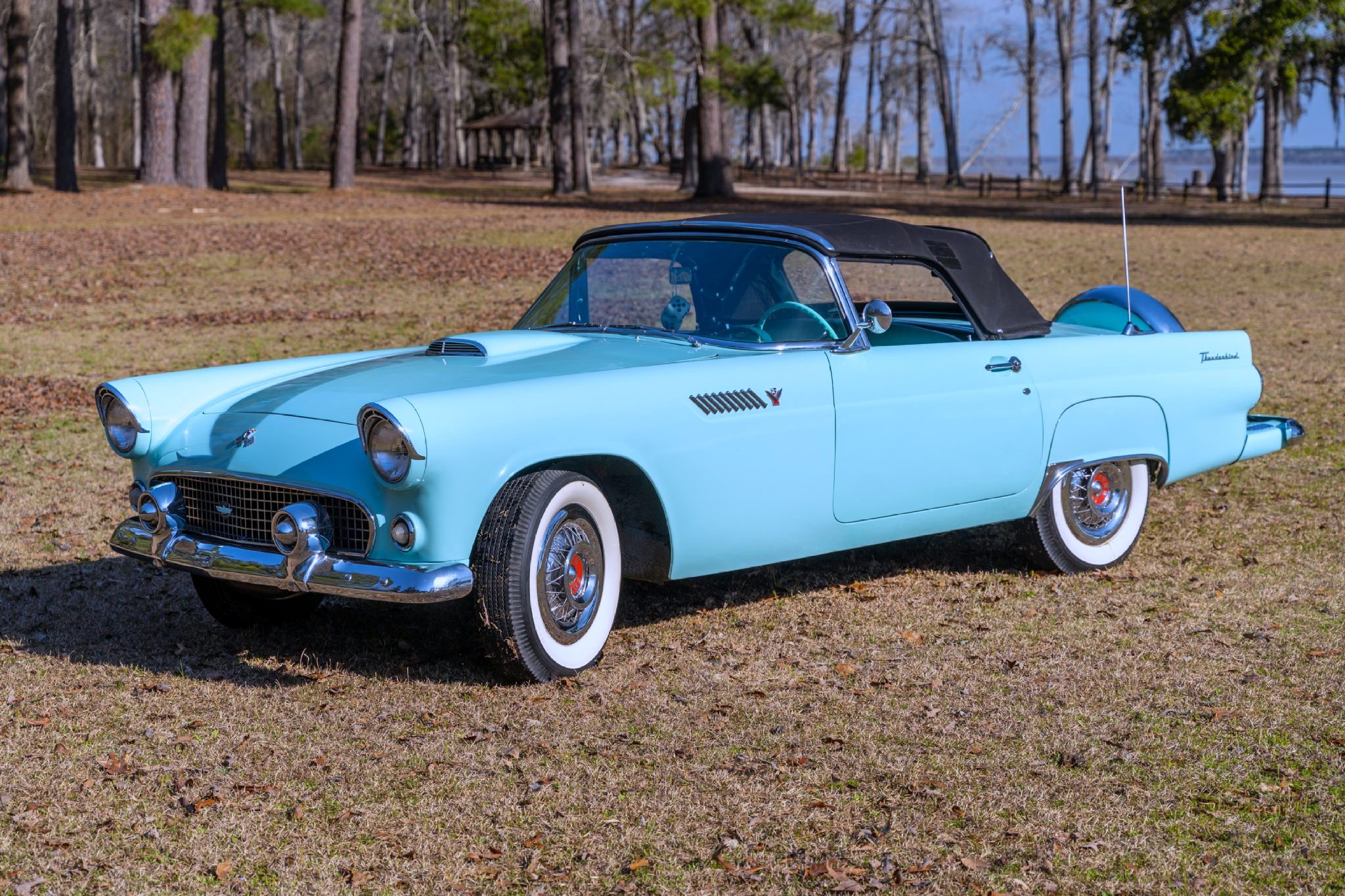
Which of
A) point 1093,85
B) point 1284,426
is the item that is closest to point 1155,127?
point 1093,85

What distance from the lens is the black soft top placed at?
5680 millimetres

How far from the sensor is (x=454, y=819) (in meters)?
3.81

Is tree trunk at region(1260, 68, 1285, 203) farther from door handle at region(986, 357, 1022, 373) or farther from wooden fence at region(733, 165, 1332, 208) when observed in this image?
door handle at region(986, 357, 1022, 373)

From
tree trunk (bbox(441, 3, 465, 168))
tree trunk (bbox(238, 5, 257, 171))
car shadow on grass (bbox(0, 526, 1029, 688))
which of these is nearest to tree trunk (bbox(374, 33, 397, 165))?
tree trunk (bbox(441, 3, 465, 168))

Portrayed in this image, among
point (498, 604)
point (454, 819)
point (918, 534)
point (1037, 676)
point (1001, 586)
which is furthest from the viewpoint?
point (1001, 586)

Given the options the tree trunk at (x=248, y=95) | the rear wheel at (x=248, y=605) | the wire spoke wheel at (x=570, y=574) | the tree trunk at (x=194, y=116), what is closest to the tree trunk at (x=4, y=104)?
the tree trunk at (x=194, y=116)

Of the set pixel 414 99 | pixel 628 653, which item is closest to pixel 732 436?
pixel 628 653

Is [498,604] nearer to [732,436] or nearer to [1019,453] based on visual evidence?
[732,436]

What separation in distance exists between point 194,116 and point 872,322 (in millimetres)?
26883

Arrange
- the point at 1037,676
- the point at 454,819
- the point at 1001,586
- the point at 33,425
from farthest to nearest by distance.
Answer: the point at 33,425, the point at 1001,586, the point at 1037,676, the point at 454,819

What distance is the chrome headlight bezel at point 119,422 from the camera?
16.6ft

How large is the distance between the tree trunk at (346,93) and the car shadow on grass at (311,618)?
2864 centimetres

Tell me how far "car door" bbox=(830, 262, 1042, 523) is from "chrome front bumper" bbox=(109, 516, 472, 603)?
1.67 meters

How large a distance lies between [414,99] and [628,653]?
67380 millimetres
